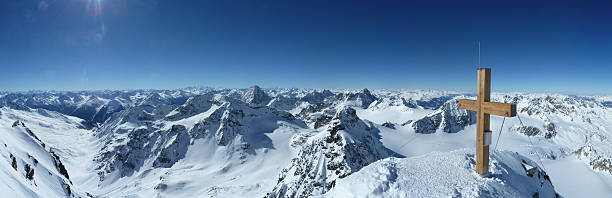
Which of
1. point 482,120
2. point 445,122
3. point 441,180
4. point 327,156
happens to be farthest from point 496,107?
point 445,122

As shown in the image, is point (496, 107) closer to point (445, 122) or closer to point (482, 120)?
point (482, 120)

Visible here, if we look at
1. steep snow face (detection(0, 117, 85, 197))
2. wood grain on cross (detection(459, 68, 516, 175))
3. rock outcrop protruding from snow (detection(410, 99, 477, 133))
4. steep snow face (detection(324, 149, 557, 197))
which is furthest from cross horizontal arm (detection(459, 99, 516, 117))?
rock outcrop protruding from snow (detection(410, 99, 477, 133))

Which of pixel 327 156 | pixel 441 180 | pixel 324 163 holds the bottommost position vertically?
pixel 324 163

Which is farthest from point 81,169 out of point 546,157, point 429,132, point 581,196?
point 546,157

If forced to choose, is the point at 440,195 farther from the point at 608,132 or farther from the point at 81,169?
the point at 81,169

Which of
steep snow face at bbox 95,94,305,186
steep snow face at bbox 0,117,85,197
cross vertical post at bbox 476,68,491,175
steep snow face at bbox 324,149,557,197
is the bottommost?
steep snow face at bbox 95,94,305,186

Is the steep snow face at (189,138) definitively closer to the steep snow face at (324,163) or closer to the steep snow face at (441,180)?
the steep snow face at (324,163)

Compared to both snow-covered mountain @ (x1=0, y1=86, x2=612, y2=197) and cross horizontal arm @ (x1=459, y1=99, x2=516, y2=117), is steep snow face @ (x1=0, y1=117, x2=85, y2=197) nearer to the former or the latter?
snow-covered mountain @ (x1=0, y1=86, x2=612, y2=197)
